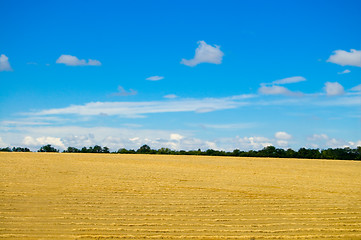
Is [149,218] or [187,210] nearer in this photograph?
[149,218]

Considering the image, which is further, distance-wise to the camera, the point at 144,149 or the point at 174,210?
the point at 144,149

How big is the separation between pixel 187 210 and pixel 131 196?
163 inches

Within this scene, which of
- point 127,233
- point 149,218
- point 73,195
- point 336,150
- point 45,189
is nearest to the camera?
point 127,233

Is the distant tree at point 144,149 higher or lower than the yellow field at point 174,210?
higher

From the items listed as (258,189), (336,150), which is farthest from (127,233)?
(336,150)

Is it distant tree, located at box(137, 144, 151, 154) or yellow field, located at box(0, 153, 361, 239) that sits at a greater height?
distant tree, located at box(137, 144, 151, 154)

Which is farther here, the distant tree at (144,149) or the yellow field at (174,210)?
the distant tree at (144,149)

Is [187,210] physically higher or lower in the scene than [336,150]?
lower

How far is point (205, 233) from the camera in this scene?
11.7 meters

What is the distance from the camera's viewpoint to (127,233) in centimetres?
1154

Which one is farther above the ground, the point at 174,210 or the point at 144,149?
the point at 144,149

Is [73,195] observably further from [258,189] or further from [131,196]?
[258,189]

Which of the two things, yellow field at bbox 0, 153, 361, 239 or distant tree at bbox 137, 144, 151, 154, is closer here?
yellow field at bbox 0, 153, 361, 239

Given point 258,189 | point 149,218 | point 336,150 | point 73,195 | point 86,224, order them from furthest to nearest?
point 336,150
point 258,189
point 73,195
point 149,218
point 86,224
